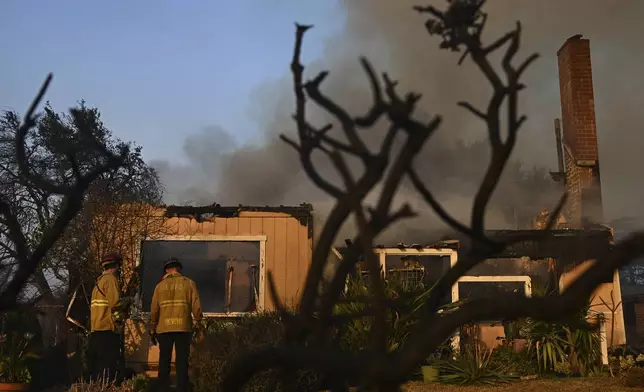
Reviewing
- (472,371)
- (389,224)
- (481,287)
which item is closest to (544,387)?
(472,371)

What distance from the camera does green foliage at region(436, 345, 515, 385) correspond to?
376 inches

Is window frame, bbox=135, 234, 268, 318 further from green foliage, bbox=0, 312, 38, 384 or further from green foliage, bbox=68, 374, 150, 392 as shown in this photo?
green foliage, bbox=68, 374, 150, 392

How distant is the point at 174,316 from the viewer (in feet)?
26.9

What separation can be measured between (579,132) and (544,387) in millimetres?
8883

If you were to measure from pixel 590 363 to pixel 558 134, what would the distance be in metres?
12.1

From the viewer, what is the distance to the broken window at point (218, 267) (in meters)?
11.9

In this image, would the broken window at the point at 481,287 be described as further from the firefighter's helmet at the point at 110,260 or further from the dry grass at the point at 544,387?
the firefighter's helmet at the point at 110,260

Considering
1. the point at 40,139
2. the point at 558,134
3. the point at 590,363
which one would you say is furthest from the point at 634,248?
the point at 558,134

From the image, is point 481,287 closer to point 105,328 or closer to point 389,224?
point 105,328

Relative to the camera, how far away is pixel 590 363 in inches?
418

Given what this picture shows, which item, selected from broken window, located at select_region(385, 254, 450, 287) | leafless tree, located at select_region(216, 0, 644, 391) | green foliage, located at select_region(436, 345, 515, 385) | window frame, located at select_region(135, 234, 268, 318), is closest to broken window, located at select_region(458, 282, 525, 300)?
broken window, located at select_region(385, 254, 450, 287)

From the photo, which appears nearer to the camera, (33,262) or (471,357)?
(33,262)

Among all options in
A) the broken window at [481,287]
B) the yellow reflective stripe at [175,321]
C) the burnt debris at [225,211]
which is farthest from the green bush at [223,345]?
the broken window at [481,287]

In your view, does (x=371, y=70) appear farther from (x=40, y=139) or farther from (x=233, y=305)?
(x=40, y=139)
